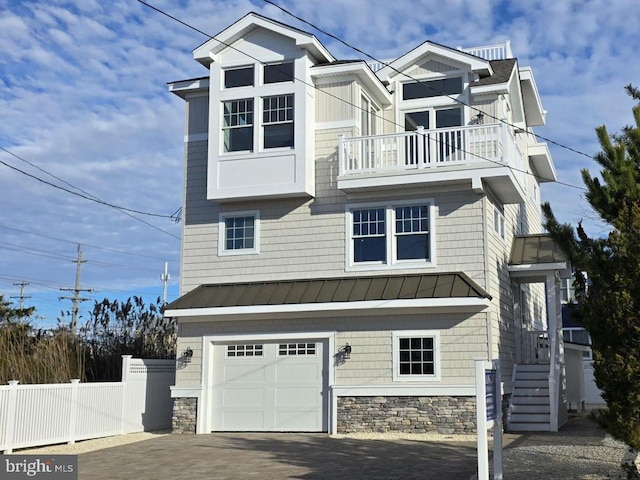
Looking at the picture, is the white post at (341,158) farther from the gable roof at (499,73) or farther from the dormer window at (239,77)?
the gable roof at (499,73)

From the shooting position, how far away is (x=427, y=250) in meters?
17.0

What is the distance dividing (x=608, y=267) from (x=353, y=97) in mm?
9890

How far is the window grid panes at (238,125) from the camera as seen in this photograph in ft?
59.9

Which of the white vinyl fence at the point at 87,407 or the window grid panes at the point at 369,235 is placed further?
the window grid panes at the point at 369,235

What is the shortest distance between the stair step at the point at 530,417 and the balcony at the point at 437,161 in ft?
17.2

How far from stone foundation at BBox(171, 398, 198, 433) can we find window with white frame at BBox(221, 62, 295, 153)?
6159 millimetres

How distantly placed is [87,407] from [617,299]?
11630mm

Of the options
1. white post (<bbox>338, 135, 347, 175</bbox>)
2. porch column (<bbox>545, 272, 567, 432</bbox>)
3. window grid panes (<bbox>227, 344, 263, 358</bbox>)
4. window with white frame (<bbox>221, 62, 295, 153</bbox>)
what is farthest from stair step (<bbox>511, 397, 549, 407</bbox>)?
window with white frame (<bbox>221, 62, 295, 153</bbox>)

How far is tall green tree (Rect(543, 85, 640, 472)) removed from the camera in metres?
8.72

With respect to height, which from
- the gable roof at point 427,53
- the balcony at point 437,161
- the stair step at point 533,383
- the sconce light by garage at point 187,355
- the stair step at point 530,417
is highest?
the gable roof at point 427,53

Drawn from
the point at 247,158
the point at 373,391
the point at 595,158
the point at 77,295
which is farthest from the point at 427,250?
the point at 77,295

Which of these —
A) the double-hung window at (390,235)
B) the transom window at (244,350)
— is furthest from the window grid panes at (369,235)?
the transom window at (244,350)

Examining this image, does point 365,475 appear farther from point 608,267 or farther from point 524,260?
point 524,260

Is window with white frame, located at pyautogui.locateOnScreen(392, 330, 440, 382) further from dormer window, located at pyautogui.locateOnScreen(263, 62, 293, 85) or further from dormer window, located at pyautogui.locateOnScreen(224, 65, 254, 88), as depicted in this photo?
dormer window, located at pyautogui.locateOnScreen(224, 65, 254, 88)
